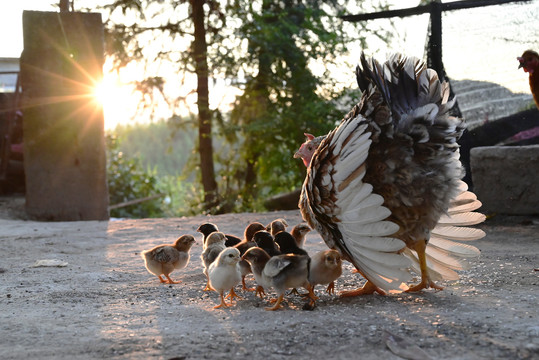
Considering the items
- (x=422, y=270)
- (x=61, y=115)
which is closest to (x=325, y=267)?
(x=422, y=270)

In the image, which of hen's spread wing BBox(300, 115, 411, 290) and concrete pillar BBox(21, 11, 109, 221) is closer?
hen's spread wing BBox(300, 115, 411, 290)

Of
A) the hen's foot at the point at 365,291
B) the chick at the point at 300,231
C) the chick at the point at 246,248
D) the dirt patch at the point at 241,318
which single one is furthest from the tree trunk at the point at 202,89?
the hen's foot at the point at 365,291

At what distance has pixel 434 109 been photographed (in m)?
3.75

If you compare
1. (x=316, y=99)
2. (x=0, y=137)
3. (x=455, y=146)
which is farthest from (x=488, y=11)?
(x=0, y=137)

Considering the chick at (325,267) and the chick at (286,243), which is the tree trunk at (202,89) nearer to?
the chick at (286,243)

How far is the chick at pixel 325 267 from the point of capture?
3.79 m

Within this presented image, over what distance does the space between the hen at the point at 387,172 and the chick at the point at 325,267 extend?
0.07 m

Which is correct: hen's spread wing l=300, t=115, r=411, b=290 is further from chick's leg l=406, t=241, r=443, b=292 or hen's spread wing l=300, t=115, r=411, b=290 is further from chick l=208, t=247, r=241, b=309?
chick l=208, t=247, r=241, b=309

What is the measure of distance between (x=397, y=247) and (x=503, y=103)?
4.81 meters

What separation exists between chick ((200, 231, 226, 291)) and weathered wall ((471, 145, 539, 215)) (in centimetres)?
386

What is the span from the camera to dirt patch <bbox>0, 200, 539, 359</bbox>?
9.42ft

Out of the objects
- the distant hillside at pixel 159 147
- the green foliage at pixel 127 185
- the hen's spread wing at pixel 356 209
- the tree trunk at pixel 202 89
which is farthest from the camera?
the distant hillside at pixel 159 147

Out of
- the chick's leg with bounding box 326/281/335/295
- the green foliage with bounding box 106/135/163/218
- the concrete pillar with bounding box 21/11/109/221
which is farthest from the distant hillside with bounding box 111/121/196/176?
the chick's leg with bounding box 326/281/335/295

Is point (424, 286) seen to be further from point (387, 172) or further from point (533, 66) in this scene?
point (533, 66)
